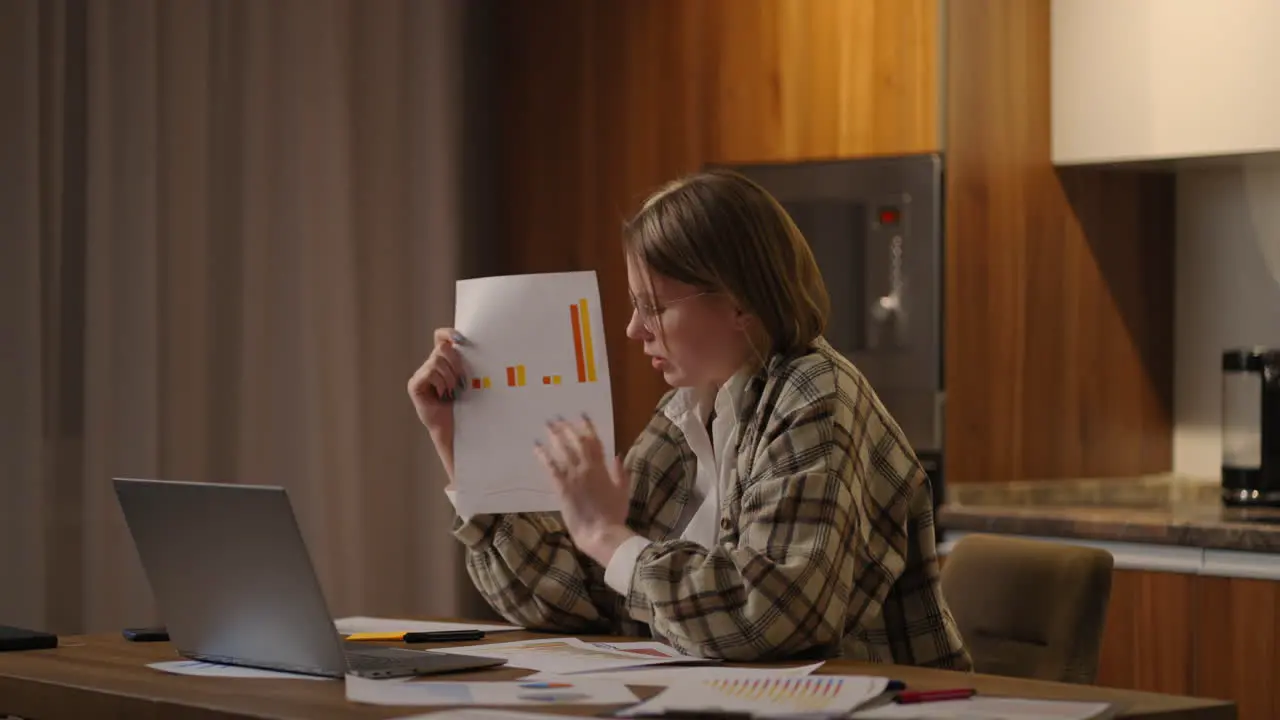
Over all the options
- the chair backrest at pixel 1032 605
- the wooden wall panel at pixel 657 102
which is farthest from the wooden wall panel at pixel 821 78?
the chair backrest at pixel 1032 605

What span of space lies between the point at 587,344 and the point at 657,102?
2.06 meters

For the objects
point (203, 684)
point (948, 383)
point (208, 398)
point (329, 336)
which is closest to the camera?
point (203, 684)

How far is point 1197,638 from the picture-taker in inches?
113

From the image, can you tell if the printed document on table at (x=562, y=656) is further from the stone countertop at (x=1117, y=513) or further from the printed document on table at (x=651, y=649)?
the stone countertop at (x=1117, y=513)

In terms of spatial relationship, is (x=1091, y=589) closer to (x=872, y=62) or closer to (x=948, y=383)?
(x=948, y=383)

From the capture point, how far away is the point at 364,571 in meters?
3.98

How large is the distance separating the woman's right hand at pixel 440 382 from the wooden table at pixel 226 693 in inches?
14.6

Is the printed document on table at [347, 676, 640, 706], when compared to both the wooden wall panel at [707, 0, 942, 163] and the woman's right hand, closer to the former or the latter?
the woman's right hand

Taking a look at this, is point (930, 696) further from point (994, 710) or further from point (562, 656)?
point (562, 656)

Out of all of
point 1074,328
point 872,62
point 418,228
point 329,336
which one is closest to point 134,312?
point 329,336

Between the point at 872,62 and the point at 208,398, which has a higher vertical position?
the point at 872,62

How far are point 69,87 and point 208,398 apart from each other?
0.71 meters

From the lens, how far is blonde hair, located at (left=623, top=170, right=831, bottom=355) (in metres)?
1.87

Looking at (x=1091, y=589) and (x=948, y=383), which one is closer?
(x=1091, y=589)
